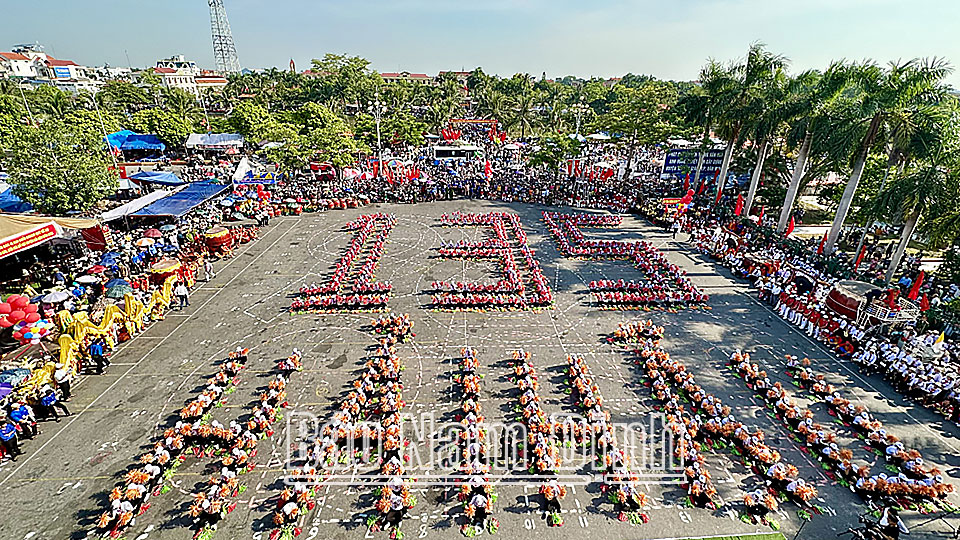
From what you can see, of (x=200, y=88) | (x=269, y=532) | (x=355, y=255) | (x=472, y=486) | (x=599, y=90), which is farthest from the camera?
(x=200, y=88)

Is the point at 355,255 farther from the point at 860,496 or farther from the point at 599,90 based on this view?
the point at 599,90

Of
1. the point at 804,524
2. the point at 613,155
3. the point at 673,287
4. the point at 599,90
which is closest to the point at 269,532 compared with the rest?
the point at 804,524

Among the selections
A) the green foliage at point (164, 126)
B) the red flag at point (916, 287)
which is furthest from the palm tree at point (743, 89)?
the green foliage at point (164, 126)

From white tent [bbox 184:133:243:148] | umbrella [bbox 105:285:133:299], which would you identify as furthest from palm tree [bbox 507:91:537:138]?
umbrella [bbox 105:285:133:299]

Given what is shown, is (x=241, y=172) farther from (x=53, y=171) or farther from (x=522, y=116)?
(x=522, y=116)

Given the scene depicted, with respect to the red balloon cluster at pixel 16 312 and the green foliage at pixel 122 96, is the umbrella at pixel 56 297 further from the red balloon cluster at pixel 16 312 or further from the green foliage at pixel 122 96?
the green foliage at pixel 122 96

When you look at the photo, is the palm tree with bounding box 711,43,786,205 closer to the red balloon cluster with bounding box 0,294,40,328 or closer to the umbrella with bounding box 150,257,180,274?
the umbrella with bounding box 150,257,180,274

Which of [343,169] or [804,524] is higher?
[343,169]
